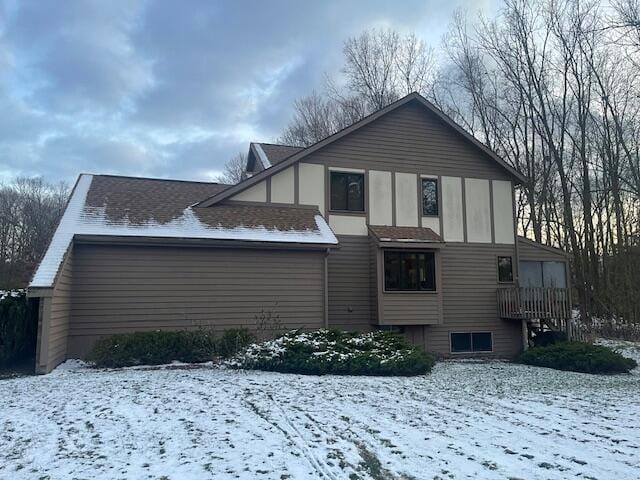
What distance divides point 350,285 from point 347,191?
306 centimetres

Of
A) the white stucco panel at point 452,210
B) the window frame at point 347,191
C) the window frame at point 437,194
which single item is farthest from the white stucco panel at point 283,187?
the white stucco panel at point 452,210

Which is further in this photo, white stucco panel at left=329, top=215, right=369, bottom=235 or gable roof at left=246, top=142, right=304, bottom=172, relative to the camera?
gable roof at left=246, top=142, right=304, bottom=172

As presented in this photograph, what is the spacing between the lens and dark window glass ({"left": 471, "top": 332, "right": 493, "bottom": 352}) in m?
16.6

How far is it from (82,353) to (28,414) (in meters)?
5.48

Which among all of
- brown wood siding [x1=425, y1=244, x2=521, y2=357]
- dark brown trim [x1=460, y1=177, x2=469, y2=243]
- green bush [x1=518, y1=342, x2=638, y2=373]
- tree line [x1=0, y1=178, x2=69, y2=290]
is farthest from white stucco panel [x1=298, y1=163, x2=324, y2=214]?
tree line [x1=0, y1=178, x2=69, y2=290]

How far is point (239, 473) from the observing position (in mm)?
4449

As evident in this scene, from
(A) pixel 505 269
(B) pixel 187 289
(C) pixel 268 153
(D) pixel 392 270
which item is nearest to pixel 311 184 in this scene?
(D) pixel 392 270

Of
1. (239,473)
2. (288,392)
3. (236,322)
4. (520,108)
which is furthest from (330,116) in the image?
(239,473)

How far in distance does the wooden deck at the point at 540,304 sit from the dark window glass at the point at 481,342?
1068 millimetres

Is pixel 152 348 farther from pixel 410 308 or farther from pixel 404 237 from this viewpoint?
pixel 404 237

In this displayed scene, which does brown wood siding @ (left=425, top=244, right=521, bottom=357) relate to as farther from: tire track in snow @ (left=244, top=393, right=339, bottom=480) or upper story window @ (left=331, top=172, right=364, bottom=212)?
tire track in snow @ (left=244, top=393, right=339, bottom=480)

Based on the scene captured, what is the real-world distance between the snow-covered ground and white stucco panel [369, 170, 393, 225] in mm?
7455

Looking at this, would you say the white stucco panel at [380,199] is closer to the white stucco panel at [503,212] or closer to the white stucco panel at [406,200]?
the white stucco panel at [406,200]

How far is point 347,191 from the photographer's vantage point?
16.0 m
